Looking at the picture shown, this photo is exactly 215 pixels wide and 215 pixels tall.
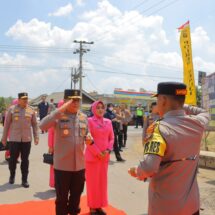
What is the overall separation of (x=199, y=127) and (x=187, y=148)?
10.5 inches

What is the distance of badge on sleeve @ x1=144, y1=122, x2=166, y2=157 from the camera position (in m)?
2.51

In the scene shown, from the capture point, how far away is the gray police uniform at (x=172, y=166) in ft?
8.34

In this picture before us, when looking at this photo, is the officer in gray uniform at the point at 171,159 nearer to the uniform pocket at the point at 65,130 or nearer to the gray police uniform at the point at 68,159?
the gray police uniform at the point at 68,159

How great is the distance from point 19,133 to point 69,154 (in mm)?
2817

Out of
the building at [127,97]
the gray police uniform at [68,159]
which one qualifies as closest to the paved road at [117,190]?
the gray police uniform at [68,159]

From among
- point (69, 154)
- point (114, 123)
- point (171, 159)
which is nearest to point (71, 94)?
point (69, 154)

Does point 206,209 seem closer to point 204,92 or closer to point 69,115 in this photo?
point 69,115

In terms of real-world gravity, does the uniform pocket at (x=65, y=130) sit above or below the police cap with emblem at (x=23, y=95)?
below

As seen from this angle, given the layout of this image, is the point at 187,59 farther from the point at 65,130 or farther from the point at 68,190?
the point at 68,190

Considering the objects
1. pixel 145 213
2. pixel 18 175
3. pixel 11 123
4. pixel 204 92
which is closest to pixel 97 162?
pixel 145 213

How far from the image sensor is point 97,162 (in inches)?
214

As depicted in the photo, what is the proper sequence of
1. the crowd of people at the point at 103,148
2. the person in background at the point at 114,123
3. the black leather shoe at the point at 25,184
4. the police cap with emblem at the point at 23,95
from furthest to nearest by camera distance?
the person in background at the point at 114,123
the police cap with emblem at the point at 23,95
the black leather shoe at the point at 25,184
the crowd of people at the point at 103,148

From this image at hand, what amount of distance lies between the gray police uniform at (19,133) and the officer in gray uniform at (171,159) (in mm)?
4994

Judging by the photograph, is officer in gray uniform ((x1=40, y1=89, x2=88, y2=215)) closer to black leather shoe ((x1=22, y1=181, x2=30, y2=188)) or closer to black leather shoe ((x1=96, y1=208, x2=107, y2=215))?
black leather shoe ((x1=96, y1=208, x2=107, y2=215))
